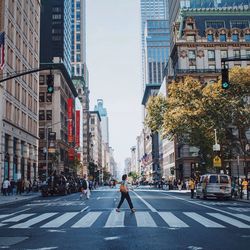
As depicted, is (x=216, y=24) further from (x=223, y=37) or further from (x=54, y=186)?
(x=54, y=186)

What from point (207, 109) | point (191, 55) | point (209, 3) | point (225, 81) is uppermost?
point (209, 3)

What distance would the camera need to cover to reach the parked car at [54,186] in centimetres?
3784

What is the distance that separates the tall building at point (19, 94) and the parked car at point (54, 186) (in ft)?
22.5

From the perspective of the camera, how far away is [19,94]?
51.2 metres

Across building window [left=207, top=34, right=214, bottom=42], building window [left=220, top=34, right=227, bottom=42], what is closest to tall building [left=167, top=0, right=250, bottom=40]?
building window [left=207, top=34, right=214, bottom=42]

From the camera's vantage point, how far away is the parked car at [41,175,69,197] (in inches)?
1490

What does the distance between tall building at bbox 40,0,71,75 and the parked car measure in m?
66.5

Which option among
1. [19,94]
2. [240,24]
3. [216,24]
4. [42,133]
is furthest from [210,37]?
[19,94]

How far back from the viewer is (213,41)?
74.1 m

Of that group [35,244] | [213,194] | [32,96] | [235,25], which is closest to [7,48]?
[32,96]

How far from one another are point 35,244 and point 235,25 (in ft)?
243

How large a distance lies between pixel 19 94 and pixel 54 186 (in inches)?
678

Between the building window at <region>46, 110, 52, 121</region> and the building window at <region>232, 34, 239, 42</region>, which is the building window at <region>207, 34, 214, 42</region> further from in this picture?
the building window at <region>46, 110, 52, 121</region>

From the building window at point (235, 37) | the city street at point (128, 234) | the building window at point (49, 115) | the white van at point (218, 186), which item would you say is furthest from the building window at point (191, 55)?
the city street at point (128, 234)
